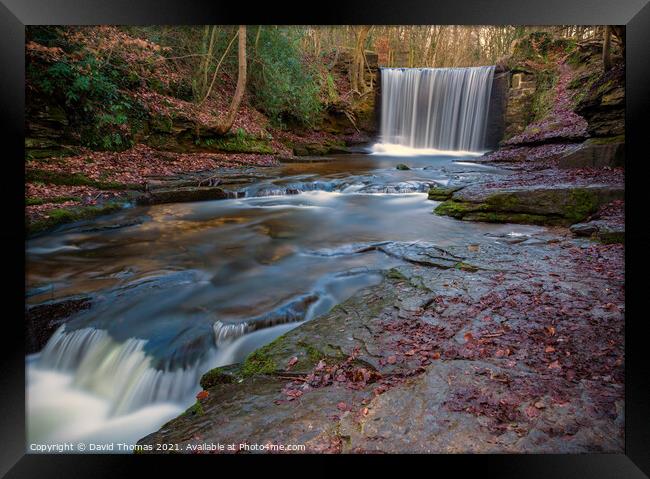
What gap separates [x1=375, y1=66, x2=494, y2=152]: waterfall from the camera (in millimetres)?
10487

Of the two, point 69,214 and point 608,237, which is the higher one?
point 608,237

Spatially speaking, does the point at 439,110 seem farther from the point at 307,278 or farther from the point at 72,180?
the point at 72,180

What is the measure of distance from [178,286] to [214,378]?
134 cm

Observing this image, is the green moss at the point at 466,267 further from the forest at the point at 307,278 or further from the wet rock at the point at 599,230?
the wet rock at the point at 599,230

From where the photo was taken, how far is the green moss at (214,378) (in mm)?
2514

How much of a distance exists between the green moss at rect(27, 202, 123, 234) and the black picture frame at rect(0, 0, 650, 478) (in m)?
0.61

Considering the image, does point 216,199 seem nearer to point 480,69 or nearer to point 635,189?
point 635,189

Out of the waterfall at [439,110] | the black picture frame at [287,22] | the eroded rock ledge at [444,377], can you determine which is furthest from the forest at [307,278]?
the waterfall at [439,110]

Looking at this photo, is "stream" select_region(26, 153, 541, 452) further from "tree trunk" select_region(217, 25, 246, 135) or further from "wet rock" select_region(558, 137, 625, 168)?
"tree trunk" select_region(217, 25, 246, 135)

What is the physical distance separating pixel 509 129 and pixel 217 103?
7044 mm

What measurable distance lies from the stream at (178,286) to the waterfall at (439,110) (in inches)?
194

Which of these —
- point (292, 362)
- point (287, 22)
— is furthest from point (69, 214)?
point (287, 22)

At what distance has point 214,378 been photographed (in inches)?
100

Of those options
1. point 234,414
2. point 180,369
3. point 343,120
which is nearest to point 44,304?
point 180,369
